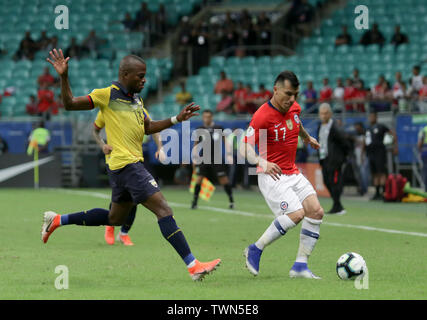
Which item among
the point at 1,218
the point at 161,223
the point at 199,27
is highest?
the point at 199,27

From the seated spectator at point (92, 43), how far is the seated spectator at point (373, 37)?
10.4 m

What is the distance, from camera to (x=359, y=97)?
2458cm

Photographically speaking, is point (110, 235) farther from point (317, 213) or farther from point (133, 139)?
point (317, 213)

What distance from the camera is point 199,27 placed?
32.2 meters

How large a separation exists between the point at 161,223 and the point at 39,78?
23403mm

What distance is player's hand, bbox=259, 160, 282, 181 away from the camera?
8.41 metres

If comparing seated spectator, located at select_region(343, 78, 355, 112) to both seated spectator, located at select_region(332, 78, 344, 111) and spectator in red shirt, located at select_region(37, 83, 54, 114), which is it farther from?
spectator in red shirt, located at select_region(37, 83, 54, 114)

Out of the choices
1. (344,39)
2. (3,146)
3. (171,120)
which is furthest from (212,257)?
(344,39)

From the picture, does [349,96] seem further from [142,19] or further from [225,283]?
[225,283]

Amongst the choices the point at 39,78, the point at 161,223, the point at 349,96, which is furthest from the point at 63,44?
the point at 161,223

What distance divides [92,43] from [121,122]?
25029mm

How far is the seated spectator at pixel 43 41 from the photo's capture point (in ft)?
Answer: 108

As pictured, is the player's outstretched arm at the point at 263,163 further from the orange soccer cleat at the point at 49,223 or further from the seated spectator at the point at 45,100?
the seated spectator at the point at 45,100
